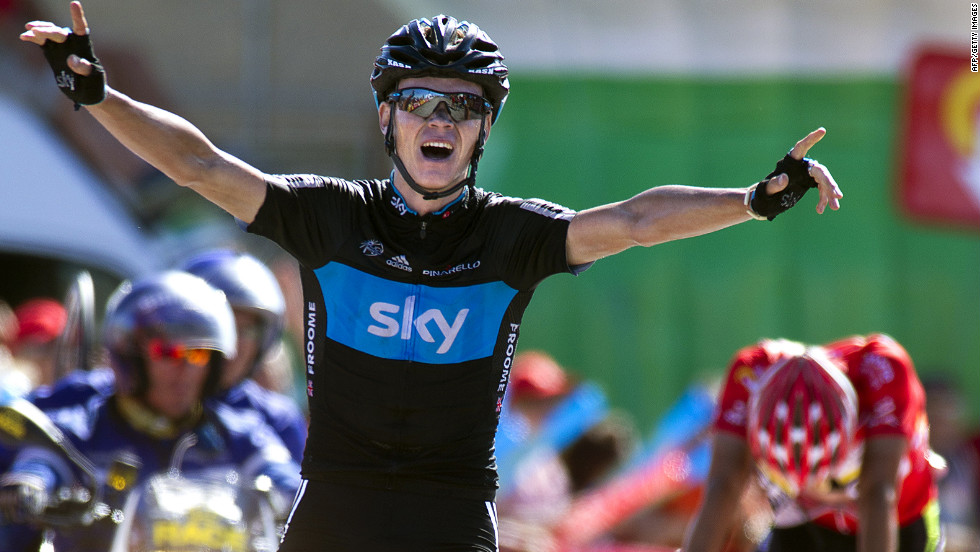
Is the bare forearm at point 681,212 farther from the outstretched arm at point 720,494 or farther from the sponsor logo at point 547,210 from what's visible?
the outstretched arm at point 720,494

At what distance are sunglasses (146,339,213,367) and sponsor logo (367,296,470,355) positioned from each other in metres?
2.02

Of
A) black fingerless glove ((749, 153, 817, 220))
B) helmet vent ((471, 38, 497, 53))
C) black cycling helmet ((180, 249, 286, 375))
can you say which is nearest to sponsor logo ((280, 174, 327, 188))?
helmet vent ((471, 38, 497, 53))

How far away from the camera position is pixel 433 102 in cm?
372

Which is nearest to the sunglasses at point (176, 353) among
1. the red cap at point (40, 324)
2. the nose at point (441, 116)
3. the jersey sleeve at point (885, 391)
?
the nose at point (441, 116)

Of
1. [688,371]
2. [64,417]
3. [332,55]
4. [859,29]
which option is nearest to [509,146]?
[332,55]

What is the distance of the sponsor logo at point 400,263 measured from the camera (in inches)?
142

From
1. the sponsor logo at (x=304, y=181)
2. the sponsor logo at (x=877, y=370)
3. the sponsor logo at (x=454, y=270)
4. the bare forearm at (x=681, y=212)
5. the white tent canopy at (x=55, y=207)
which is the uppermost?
the sponsor logo at (x=304, y=181)

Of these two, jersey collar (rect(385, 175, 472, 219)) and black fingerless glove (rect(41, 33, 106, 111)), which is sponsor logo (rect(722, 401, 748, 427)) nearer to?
jersey collar (rect(385, 175, 472, 219))

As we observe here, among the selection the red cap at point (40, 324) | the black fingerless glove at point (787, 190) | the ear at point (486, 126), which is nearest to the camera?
the black fingerless glove at point (787, 190)

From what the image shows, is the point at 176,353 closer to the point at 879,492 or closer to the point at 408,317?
the point at 408,317

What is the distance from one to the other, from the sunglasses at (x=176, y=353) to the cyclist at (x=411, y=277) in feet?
5.93

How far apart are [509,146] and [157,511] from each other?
9333mm

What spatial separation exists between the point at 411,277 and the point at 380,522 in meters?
0.69

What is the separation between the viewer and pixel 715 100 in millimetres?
12812
